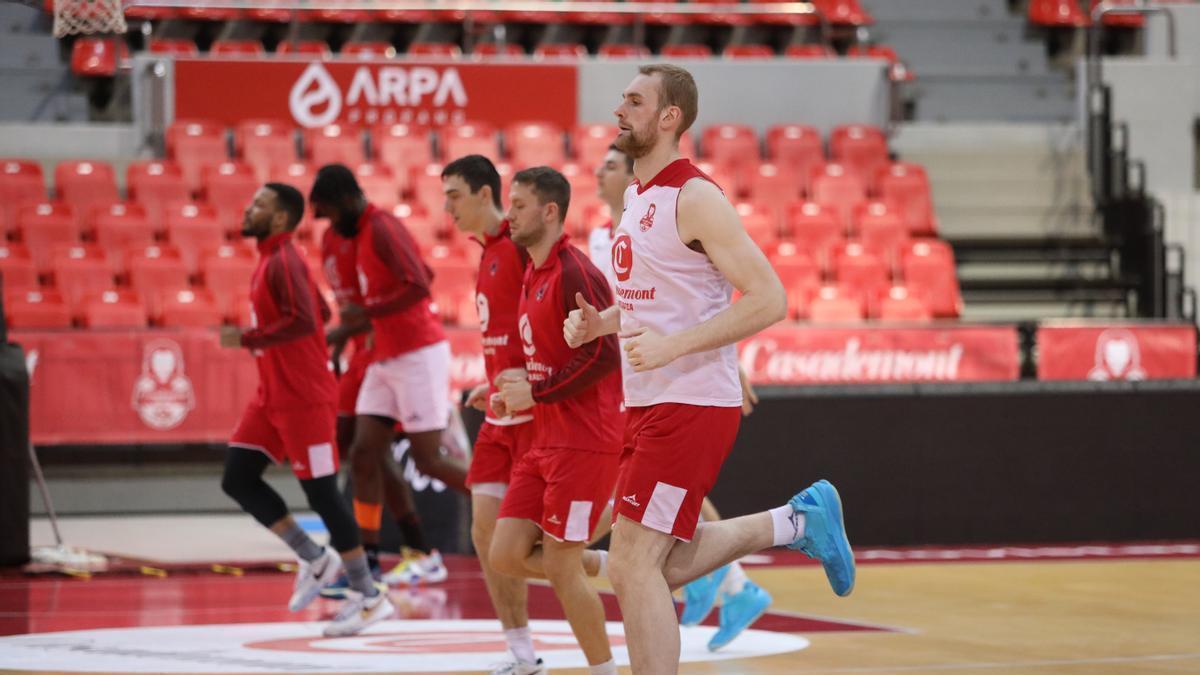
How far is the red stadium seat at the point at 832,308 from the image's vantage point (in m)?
14.3

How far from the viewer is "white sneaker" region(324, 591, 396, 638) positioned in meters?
7.13

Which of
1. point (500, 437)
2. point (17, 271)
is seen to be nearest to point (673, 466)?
point (500, 437)

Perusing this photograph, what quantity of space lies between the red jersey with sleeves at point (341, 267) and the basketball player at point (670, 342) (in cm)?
370

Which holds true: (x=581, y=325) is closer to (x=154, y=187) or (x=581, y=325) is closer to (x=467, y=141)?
(x=154, y=187)

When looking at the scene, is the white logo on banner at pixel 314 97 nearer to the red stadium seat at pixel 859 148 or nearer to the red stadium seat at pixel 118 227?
the red stadium seat at pixel 118 227

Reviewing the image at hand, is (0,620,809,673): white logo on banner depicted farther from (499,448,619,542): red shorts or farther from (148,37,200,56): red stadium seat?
(148,37,200,56): red stadium seat

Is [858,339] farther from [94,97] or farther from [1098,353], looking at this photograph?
[94,97]

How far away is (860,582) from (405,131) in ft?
30.7

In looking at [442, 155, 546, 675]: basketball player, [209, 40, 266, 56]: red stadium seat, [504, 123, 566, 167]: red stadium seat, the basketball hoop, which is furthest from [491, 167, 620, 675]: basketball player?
[209, 40, 266, 56]: red stadium seat

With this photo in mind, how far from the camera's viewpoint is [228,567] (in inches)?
368

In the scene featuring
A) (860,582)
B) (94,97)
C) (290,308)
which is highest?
(94,97)

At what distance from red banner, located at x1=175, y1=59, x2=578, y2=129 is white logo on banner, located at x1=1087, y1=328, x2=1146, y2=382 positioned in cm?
660

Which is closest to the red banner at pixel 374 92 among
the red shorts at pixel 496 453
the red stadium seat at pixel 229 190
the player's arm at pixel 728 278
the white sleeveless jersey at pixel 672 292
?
the red stadium seat at pixel 229 190

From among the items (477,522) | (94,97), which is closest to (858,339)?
(477,522)
